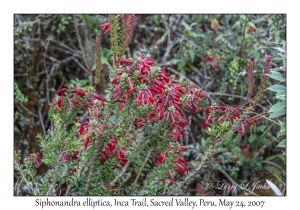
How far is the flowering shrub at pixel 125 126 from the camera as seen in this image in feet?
3.96

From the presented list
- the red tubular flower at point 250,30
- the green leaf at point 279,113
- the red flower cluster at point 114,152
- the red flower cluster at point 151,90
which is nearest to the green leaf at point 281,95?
the green leaf at point 279,113

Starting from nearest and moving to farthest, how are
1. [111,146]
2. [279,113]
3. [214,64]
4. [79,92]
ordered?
[111,146]
[79,92]
[279,113]
[214,64]

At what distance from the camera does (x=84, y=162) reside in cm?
132

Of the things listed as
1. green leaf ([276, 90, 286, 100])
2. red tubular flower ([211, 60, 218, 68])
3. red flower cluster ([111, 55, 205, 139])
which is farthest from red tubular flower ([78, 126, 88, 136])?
red tubular flower ([211, 60, 218, 68])

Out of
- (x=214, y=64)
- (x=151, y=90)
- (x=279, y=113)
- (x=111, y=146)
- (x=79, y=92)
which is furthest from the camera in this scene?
(x=214, y=64)

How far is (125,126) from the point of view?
4.40 ft

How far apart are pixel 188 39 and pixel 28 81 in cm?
109

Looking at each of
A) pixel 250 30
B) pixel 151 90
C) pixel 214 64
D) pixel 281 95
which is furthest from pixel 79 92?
pixel 250 30

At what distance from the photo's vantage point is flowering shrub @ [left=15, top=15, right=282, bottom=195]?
121 centimetres

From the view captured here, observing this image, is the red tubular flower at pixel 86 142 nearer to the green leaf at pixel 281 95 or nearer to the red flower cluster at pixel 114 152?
the red flower cluster at pixel 114 152

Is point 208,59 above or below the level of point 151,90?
above

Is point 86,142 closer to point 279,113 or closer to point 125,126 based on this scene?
Answer: point 125,126

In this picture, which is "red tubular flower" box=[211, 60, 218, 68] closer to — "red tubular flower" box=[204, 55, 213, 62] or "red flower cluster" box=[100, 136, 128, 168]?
"red tubular flower" box=[204, 55, 213, 62]
